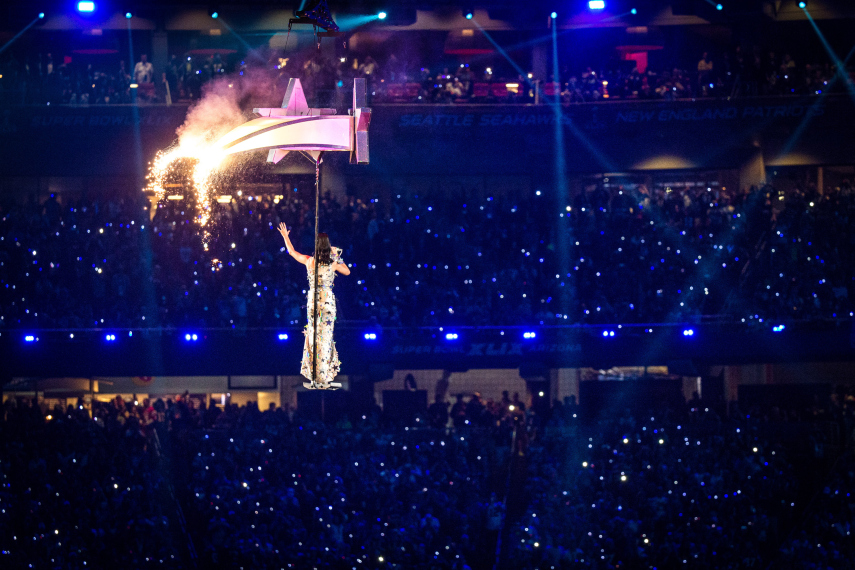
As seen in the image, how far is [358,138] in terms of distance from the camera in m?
9.78

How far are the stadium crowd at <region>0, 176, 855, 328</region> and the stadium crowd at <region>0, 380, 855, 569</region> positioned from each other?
2112 millimetres

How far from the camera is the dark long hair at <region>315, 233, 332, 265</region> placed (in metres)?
10.1

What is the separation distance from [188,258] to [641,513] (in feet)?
33.5

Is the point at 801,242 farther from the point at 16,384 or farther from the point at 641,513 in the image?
the point at 16,384

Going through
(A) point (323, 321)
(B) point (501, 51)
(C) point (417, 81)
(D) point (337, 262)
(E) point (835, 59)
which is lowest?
(A) point (323, 321)

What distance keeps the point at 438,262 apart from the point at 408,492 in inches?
202

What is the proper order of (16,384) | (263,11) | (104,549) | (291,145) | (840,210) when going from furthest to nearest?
(263,11), (16,384), (840,210), (104,549), (291,145)

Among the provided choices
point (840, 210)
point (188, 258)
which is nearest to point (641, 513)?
point (840, 210)

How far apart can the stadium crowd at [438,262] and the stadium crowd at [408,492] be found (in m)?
2.11

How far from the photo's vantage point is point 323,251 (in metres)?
10.3

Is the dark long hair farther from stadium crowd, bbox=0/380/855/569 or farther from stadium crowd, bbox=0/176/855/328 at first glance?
stadium crowd, bbox=0/176/855/328

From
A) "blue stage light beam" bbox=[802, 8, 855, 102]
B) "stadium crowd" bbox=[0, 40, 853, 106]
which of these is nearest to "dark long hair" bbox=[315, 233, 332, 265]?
"stadium crowd" bbox=[0, 40, 853, 106]

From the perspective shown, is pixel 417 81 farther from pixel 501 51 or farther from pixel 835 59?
pixel 835 59

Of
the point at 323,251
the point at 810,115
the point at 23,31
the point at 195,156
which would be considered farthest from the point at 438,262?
the point at 23,31
